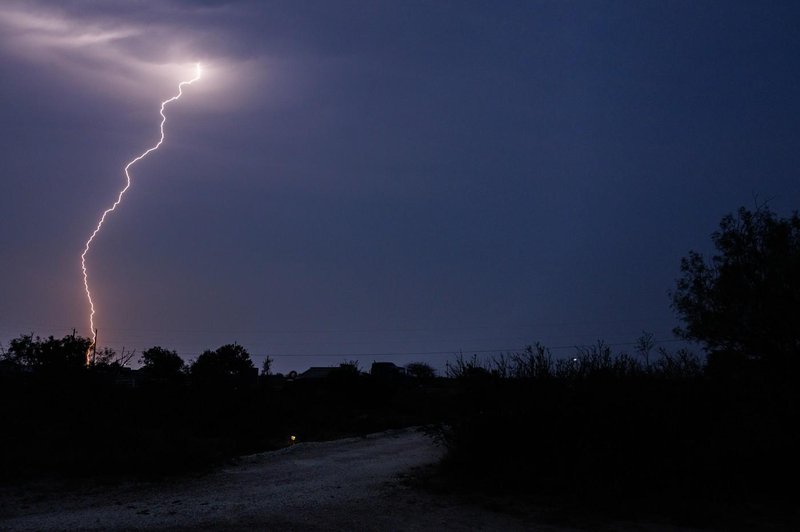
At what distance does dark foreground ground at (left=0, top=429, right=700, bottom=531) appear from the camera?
32.8 ft

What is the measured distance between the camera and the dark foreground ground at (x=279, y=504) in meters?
9.99

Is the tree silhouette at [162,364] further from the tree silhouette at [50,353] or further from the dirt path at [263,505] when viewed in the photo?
the dirt path at [263,505]

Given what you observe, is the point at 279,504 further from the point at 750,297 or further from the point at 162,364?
the point at 162,364

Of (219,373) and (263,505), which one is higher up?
(219,373)

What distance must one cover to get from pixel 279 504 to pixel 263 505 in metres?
0.25

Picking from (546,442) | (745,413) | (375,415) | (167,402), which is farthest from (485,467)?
(375,415)

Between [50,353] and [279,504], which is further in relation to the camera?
[50,353]

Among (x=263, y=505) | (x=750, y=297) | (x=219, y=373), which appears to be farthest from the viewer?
(x=219, y=373)

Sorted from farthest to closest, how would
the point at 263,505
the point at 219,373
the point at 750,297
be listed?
the point at 219,373
the point at 750,297
the point at 263,505

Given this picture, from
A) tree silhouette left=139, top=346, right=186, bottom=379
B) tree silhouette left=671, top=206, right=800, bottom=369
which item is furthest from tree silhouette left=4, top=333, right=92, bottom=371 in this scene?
tree silhouette left=671, top=206, right=800, bottom=369

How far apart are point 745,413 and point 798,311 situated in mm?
5226

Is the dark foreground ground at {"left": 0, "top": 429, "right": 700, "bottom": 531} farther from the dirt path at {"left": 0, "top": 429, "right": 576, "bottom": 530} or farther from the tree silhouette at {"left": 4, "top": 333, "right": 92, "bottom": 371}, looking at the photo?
the tree silhouette at {"left": 4, "top": 333, "right": 92, "bottom": 371}

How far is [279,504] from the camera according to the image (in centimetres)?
1131

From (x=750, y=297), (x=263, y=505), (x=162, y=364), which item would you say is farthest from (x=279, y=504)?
(x=162, y=364)
